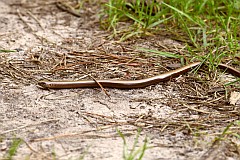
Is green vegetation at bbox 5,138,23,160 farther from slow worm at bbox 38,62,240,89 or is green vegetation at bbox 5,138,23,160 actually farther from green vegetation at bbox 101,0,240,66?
green vegetation at bbox 101,0,240,66

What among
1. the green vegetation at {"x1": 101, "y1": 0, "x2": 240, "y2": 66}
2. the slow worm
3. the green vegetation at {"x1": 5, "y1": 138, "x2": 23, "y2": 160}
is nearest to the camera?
the green vegetation at {"x1": 5, "y1": 138, "x2": 23, "y2": 160}

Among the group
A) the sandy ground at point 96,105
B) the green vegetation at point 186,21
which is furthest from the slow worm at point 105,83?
the green vegetation at point 186,21

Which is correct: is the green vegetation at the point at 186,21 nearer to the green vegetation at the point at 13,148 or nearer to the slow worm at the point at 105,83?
the slow worm at the point at 105,83

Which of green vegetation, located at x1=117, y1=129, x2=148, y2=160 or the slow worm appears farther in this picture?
the slow worm

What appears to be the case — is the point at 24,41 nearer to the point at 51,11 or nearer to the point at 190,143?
the point at 51,11

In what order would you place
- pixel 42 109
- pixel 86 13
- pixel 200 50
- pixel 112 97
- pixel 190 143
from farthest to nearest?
pixel 86 13 < pixel 200 50 < pixel 112 97 < pixel 42 109 < pixel 190 143

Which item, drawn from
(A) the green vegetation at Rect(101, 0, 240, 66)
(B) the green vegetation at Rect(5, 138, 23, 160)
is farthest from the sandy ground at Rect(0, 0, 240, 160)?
(A) the green vegetation at Rect(101, 0, 240, 66)

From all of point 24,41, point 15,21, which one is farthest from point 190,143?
point 15,21
